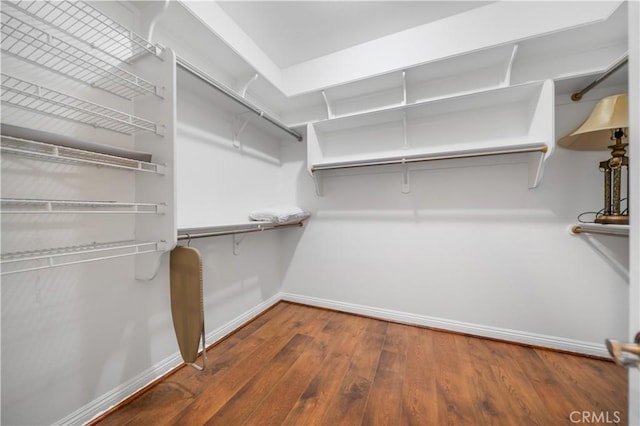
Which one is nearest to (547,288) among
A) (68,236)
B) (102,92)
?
(68,236)

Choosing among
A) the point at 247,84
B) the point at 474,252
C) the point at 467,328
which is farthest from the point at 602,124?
the point at 247,84

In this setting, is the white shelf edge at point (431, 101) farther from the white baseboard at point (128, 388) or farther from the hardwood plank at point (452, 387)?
the white baseboard at point (128, 388)

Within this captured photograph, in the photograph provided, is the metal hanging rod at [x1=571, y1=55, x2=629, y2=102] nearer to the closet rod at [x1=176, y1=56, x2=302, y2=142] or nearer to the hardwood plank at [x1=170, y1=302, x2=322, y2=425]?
the closet rod at [x1=176, y1=56, x2=302, y2=142]

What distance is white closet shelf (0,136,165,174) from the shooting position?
0.72 m

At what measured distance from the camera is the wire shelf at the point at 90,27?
91 centimetres

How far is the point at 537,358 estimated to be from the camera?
4.86ft

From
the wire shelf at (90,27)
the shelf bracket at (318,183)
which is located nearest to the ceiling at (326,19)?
the wire shelf at (90,27)

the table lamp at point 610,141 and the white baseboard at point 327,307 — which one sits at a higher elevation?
the table lamp at point 610,141

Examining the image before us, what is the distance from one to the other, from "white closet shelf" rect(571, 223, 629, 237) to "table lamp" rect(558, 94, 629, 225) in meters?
0.07

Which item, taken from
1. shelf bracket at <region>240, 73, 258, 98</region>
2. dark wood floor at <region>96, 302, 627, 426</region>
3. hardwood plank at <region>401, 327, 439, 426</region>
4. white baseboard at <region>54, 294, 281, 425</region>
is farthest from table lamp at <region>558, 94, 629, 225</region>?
white baseboard at <region>54, 294, 281, 425</region>

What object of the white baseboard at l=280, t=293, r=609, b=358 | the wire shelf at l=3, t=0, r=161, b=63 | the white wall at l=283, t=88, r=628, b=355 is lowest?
the white baseboard at l=280, t=293, r=609, b=358

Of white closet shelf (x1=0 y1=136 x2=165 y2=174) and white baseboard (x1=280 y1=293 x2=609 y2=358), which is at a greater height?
white closet shelf (x1=0 y1=136 x2=165 y2=174)

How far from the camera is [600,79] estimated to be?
130 centimetres

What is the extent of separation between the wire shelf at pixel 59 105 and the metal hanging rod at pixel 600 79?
231cm
